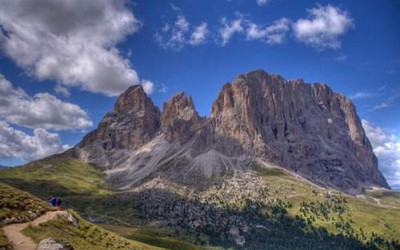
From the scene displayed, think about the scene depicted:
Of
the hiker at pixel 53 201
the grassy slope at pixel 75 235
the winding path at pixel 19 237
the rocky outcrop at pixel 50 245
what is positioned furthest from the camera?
the hiker at pixel 53 201

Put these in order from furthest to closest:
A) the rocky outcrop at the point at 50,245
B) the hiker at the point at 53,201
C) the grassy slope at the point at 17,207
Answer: the hiker at the point at 53,201
the grassy slope at the point at 17,207
the rocky outcrop at the point at 50,245

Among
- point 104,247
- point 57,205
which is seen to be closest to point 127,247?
point 104,247

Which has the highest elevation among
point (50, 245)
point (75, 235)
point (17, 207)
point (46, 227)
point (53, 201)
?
point (53, 201)

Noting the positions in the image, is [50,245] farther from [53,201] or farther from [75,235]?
[53,201]

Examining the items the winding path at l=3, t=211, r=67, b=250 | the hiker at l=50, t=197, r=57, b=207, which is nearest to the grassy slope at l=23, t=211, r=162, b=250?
the winding path at l=3, t=211, r=67, b=250

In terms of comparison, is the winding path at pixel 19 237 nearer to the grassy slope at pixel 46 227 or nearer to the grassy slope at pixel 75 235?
the grassy slope at pixel 46 227

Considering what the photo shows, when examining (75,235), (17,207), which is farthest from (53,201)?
(75,235)

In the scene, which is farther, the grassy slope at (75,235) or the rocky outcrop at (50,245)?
the grassy slope at (75,235)

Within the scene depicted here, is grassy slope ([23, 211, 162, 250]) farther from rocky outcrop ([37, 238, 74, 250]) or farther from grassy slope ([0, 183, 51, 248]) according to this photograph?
grassy slope ([0, 183, 51, 248])

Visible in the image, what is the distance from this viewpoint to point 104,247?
84.6m

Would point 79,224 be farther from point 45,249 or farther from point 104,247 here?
point 45,249

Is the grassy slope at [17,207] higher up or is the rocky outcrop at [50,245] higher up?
the grassy slope at [17,207]

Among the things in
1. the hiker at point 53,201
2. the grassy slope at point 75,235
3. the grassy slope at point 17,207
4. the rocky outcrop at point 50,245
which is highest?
the hiker at point 53,201

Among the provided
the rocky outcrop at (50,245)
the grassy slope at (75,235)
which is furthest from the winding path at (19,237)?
the grassy slope at (75,235)
